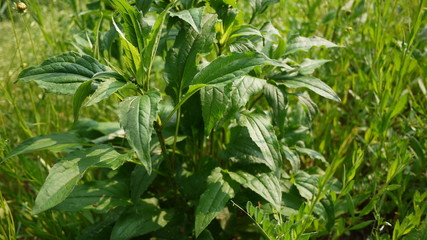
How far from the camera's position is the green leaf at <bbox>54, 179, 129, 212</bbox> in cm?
128

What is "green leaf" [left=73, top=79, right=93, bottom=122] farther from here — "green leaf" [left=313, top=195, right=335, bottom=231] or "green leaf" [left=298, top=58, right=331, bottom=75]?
"green leaf" [left=313, top=195, right=335, bottom=231]

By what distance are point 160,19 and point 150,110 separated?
26 cm

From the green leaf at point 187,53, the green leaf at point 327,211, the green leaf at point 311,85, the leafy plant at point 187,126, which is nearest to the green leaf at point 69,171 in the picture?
the leafy plant at point 187,126

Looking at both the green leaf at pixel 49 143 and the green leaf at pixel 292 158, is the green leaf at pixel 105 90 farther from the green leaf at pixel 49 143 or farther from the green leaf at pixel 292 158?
the green leaf at pixel 292 158

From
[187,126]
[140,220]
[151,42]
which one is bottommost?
[140,220]

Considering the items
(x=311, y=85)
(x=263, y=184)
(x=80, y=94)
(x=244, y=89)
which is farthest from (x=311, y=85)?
(x=80, y=94)

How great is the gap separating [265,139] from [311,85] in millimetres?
257

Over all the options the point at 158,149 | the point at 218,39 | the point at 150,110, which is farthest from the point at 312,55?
the point at 150,110

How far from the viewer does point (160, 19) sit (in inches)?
40.8

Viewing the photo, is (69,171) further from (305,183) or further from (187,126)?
(305,183)

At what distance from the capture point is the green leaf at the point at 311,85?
50.5 inches

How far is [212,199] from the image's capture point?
1243mm

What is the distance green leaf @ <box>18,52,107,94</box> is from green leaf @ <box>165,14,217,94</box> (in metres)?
0.21

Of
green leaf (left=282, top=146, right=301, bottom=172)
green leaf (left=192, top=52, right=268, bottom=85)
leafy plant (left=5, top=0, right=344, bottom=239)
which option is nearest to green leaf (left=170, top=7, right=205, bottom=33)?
leafy plant (left=5, top=0, right=344, bottom=239)
